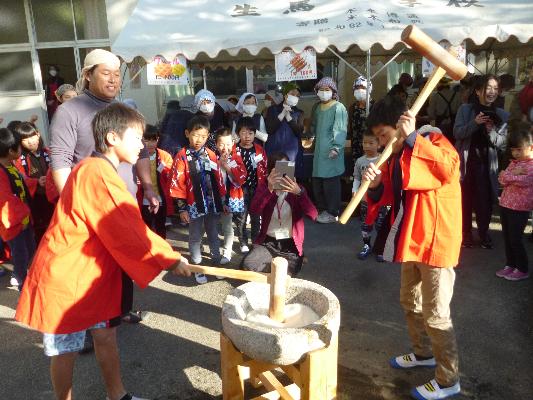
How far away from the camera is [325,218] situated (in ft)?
20.3

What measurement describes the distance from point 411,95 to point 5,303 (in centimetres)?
946

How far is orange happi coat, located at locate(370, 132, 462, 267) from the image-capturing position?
232cm

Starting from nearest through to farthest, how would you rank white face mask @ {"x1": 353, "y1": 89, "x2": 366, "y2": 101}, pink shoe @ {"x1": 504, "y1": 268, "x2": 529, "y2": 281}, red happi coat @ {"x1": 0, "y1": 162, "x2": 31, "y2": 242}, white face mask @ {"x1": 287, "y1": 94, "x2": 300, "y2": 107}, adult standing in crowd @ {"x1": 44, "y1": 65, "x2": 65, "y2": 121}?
red happi coat @ {"x1": 0, "y1": 162, "x2": 31, "y2": 242} < pink shoe @ {"x1": 504, "y1": 268, "x2": 529, "y2": 281} < white face mask @ {"x1": 287, "y1": 94, "x2": 300, "y2": 107} < white face mask @ {"x1": 353, "y1": 89, "x2": 366, "y2": 101} < adult standing in crowd @ {"x1": 44, "y1": 65, "x2": 65, "y2": 121}

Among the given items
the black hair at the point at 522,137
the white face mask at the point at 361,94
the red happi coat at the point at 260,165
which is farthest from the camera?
the white face mask at the point at 361,94

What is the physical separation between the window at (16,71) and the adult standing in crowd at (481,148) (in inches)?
358

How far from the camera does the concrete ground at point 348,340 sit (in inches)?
108

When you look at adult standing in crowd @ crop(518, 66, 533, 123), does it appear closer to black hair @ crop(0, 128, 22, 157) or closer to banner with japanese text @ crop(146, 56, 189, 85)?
banner with japanese text @ crop(146, 56, 189, 85)

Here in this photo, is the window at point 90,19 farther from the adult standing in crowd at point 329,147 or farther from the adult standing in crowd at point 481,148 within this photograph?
the adult standing in crowd at point 481,148

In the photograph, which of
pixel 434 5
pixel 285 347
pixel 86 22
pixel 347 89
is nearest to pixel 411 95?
pixel 347 89

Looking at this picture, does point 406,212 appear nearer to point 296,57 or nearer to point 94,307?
point 94,307

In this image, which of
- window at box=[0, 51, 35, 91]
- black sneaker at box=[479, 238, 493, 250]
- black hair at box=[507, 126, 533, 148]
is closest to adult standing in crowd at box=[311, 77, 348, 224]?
black sneaker at box=[479, 238, 493, 250]

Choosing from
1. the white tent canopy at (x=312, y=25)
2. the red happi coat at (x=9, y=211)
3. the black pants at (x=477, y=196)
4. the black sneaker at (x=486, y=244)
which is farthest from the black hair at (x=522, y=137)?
the red happi coat at (x=9, y=211)

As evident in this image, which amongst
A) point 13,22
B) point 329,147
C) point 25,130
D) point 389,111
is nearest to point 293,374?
point 389,111

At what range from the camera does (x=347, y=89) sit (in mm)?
11961
